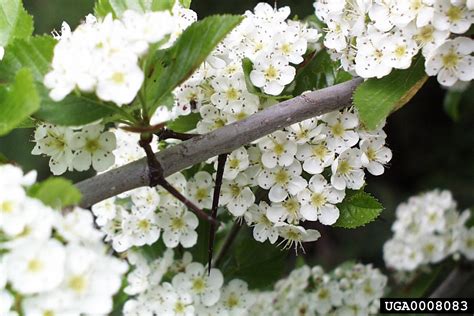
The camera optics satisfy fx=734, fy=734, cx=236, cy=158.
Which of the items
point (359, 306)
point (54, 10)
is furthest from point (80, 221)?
point (54, 10)

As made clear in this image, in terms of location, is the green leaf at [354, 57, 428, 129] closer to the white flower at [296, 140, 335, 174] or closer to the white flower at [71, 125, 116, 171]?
the white flower at [296, 140, 335, 174]

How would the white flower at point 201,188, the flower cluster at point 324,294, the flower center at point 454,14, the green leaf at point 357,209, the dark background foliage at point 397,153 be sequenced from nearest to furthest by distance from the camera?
the flower center at point 454,14 < the green leaf at point 357,209 < the white flower at point 201,188 < the flower cluster at point 324,294 < the dark background foliage at point 397,153

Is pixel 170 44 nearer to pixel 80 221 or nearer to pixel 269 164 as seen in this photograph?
pixel 269 164

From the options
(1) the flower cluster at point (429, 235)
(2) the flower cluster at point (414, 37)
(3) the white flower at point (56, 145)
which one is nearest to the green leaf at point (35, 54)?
(3) the white flower at point (56, 145)

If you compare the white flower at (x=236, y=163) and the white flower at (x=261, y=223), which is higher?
the white flower at (x=236, y=163)

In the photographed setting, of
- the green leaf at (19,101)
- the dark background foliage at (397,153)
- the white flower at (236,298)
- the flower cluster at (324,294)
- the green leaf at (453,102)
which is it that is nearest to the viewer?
the green leaf at (19,101)

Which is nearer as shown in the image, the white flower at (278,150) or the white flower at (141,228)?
the white flower at (278,150)

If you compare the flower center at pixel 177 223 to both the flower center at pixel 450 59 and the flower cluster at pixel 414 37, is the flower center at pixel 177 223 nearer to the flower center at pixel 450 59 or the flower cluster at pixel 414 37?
the flower cluster at pixel 414 37

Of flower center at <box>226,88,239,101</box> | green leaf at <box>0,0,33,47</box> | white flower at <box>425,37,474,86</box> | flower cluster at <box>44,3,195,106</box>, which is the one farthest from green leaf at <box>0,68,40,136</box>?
white flower at <box>425,37,474,86</box>
